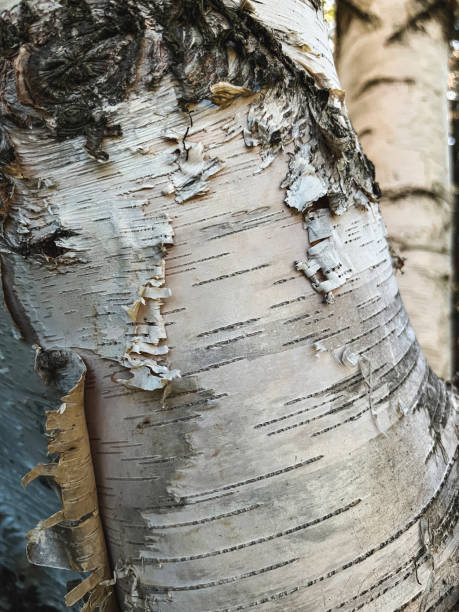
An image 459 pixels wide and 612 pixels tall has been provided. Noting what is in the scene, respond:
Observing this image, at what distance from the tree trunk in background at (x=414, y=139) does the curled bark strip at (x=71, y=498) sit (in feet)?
3.99

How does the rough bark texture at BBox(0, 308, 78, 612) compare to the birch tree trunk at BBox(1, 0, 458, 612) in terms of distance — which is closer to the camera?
the birch tree trunk at BBox(1, 0, 458, 612)

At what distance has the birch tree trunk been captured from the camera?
64 centimetres

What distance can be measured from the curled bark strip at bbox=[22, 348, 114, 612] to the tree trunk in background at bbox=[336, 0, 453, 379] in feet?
3.99

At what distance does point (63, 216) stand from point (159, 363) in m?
0.28

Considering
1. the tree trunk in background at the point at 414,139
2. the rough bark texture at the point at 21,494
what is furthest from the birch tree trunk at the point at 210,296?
the tree trunk in background at the point at 414,139

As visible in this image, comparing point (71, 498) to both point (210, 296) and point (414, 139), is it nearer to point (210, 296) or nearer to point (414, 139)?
point (210, 296)

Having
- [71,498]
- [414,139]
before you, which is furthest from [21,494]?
[414,139]

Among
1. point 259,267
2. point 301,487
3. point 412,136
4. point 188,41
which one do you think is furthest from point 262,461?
point 412,136

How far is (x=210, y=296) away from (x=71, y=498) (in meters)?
0.43

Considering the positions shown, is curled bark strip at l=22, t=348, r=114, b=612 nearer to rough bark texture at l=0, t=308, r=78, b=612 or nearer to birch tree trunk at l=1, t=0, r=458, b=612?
birch tree trunk at l=1, t=0, r=458, b=612

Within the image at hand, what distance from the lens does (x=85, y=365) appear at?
736mm

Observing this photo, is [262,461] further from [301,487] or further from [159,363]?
[159,363]

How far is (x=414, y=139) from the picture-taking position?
1.61 metres

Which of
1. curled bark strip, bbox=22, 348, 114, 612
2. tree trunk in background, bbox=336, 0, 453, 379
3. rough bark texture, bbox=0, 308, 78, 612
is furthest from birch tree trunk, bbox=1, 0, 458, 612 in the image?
tree trunk in background, bbox=336, 0, 453, 379
